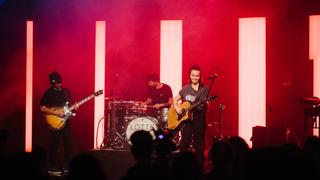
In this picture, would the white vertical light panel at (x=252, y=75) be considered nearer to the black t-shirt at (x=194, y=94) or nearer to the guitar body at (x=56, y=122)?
the black t-shirt at (x=194, y=94)

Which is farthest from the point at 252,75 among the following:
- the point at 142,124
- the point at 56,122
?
the point at 56,122

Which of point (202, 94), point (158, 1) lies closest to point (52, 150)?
point (202, 94)

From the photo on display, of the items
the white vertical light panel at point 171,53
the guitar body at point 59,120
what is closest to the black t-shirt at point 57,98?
the guitar body at point 59,120

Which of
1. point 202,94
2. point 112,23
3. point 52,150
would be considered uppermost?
point 112,23

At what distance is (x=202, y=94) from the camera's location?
898 centimetres

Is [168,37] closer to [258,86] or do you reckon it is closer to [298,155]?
[258,86]

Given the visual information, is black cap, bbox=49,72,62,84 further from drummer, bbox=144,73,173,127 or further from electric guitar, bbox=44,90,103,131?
drummer, bbox=144,73,173,127

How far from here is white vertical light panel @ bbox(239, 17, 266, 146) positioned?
1091cm

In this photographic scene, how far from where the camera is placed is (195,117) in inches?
348

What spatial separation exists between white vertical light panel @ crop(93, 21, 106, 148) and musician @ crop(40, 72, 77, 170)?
2553 millimetres

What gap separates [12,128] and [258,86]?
6.71 meters

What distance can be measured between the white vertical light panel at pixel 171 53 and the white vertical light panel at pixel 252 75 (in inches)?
59.8

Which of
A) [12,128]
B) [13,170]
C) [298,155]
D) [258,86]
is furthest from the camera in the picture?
[12,128]

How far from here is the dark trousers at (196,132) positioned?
344 inches
